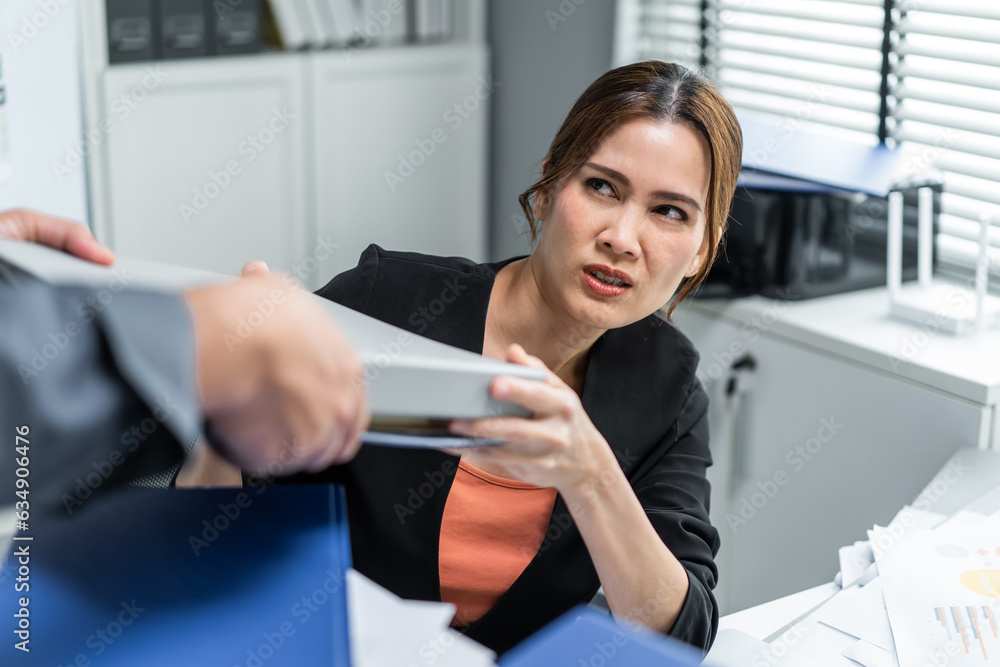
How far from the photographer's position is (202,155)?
253 centimetres

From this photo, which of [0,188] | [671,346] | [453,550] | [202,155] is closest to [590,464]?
[453,550]

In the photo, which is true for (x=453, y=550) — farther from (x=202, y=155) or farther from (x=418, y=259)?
(x=202, y=155)

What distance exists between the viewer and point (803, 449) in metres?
1.98

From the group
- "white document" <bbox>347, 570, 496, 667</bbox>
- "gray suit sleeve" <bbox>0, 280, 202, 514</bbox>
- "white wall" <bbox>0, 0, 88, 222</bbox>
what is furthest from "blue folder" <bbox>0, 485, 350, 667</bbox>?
"white wall" <bbox>0, 0, 88, 222</bbox>

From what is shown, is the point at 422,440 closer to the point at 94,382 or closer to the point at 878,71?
the point at 94,382

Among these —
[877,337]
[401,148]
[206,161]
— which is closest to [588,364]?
[877,337]

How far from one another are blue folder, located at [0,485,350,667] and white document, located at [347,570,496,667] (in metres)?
0.04

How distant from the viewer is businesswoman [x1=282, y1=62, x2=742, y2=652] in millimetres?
1141

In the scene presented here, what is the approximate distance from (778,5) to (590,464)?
2.02 meters

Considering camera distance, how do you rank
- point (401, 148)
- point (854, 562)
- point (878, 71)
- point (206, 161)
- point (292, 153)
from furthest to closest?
point (401, 148) < point (292, 153) < point (206, 161) < point (878, 71) < point (854, 562)

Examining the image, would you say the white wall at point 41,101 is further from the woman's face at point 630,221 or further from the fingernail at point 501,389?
the fingernail at point 501,389

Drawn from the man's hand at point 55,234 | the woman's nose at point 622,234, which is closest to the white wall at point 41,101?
the man's hand at point 55,234

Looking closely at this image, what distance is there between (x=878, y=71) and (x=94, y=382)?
2197mm

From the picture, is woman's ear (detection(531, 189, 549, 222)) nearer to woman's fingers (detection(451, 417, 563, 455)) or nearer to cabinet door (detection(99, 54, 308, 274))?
woman's fingers (detection(451, 417, 563, 455))
